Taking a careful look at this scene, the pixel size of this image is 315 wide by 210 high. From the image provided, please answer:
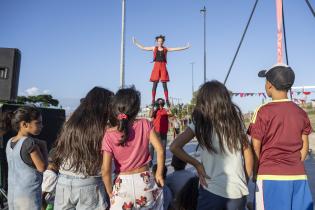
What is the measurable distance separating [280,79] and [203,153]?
33.9 inches

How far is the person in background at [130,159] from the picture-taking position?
2389 mm

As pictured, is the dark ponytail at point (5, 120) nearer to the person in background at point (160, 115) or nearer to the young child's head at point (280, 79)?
the person in background at point (160, 115)

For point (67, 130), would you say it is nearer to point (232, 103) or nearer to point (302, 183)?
point (232, 103)

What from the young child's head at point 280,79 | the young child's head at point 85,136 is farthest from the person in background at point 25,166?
the young child's head at point 280,79

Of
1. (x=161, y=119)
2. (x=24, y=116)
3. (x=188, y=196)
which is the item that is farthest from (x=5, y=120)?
(x=188, y=196)

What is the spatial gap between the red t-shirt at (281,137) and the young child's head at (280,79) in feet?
0.46

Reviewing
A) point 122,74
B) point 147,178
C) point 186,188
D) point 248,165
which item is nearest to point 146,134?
point 147,178

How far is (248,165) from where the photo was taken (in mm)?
2506

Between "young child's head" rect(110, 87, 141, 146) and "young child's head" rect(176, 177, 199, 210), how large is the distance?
1.14 m

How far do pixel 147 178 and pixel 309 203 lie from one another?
4.13ft

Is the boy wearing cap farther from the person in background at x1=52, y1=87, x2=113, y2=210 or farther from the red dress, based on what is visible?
the red dress

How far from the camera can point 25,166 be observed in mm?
3080

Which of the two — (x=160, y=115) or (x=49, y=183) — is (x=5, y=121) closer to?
(x=49, y=183)

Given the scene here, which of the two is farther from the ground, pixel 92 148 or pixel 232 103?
pixel 232 103
